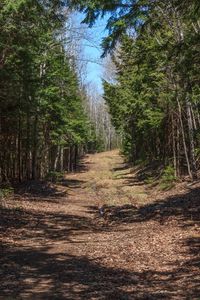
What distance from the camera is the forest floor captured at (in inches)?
284

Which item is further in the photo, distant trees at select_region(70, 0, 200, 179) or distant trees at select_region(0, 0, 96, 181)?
distant trees at select_region(0, 0, 96, 181)

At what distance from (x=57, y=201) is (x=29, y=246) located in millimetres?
10748

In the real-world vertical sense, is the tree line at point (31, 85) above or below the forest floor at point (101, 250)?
above

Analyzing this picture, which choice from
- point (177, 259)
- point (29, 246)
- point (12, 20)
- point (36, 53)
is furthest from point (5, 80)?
point (177, 259)

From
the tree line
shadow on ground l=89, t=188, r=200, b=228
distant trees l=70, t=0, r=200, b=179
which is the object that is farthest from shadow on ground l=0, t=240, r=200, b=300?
the tree line

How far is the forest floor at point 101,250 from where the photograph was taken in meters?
7.22

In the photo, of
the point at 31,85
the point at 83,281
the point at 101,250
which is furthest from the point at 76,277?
the point at 31,85

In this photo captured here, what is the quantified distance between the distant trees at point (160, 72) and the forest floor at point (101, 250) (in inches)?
164

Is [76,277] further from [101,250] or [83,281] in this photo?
[101,250]

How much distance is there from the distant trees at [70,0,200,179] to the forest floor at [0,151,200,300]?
13.7 ft

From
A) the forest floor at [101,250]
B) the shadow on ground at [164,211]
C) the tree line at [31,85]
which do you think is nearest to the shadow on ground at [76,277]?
the forest floor at [101,250]

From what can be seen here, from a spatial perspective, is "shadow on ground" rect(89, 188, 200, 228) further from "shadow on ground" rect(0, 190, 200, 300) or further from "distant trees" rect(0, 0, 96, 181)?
"distant trees" rect(0, 0, 96, 181)

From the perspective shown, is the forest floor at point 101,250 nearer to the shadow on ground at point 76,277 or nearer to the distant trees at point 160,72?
the shadow on ground at point 76,277

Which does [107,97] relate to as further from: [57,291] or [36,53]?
[57,291]
